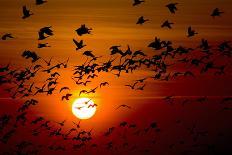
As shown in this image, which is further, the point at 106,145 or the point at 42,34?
the point at 106,145

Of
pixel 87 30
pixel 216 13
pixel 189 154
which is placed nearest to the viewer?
pixel 87 30

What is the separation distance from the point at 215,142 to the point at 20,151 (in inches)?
1291

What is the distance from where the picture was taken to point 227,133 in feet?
293

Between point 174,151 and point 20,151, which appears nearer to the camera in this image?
point 20,151

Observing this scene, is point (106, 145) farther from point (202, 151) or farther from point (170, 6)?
point (170, 6)

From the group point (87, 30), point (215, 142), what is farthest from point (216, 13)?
point (215, 142)

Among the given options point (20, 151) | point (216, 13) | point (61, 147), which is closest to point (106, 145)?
point (61, 147)

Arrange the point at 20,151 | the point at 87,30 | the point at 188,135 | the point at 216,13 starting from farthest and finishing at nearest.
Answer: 1. the point at 188,135
2. the point at 20,151
3. the point at 216,13
4. the point at 87,30

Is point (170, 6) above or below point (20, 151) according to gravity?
above

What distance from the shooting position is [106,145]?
85.0m

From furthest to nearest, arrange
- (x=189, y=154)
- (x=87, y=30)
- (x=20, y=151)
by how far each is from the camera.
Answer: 1. (x=189, y=154)
2. (x=20, y=151)
3. (x=87, y=30)

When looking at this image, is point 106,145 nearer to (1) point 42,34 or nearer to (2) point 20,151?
(2) point 20,151

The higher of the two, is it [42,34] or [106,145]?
[42,34]

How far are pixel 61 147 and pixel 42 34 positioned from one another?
6966 centimetres
